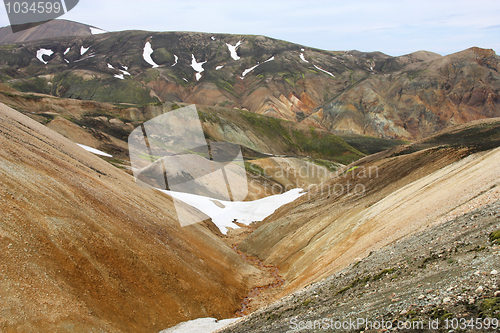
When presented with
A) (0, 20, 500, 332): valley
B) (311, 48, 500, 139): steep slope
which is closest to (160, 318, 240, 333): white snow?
(0, 20, 500, 332): valley

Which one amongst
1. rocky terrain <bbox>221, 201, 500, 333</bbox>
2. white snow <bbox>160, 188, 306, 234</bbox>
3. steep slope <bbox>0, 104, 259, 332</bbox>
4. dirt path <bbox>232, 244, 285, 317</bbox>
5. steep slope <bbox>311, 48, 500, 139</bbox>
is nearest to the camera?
rocky terrain <bbox>221, 201, 500, 333</bbox>

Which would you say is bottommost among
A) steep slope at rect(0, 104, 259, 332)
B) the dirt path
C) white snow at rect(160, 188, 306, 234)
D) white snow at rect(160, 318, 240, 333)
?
white snow at rect(160, 188, 306, 234)

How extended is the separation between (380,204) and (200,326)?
16.8m

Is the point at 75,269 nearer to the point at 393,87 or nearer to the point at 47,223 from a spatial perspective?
the point at 47,223

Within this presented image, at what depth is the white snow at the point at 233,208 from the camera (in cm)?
5659

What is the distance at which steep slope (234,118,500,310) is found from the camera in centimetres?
2136

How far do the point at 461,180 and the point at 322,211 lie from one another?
17.3 meters

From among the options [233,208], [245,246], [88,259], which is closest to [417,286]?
[88,259]

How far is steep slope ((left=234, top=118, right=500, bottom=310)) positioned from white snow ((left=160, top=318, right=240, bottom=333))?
5486mm

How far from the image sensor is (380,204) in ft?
99.2

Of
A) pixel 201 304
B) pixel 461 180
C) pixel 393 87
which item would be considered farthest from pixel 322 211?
pixel 393 87

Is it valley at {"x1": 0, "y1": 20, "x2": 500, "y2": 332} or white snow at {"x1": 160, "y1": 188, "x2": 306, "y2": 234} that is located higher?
valley at {"x1": 0, "y1": 20, "x2": 500, "y2": 332}

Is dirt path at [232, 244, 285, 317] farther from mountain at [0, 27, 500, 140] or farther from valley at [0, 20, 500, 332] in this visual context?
mountain at [0, 27, 500, 140]

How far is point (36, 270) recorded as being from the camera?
16828 millimetres
